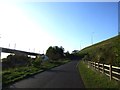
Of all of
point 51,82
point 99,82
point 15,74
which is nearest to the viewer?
point 99,82

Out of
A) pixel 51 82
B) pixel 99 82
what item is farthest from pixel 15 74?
pixel 99 82

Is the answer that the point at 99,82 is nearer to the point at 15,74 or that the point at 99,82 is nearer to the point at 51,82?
the point at 51,82

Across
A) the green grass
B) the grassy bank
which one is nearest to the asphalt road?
the green grass

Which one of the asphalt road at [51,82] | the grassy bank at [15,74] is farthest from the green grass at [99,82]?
the grassy bank at [15,74]

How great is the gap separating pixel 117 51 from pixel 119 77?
9.95 ft

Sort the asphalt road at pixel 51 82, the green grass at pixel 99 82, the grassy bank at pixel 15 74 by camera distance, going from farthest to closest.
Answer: the grassy bank at pixel 15 74 → the asphalt road at pixel 51 82 → the green grass at pixel 99 82

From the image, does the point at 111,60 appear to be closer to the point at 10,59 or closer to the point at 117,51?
the point at 117,51

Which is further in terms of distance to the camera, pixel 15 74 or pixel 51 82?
pixel 15 74

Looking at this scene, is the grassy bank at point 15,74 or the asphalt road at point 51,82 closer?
the asphalt road at point 51,82

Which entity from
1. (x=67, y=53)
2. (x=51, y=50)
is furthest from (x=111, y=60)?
(x=67, y=53)

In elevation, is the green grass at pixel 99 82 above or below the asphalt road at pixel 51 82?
above

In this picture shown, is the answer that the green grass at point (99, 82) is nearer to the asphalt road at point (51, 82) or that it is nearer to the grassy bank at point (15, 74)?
the asphalt road at point (51, 82)

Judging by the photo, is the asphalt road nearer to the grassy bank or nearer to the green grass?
the green grass

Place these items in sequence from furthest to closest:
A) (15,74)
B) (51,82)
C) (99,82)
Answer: (15,74)
(51,82)
(99,82)
